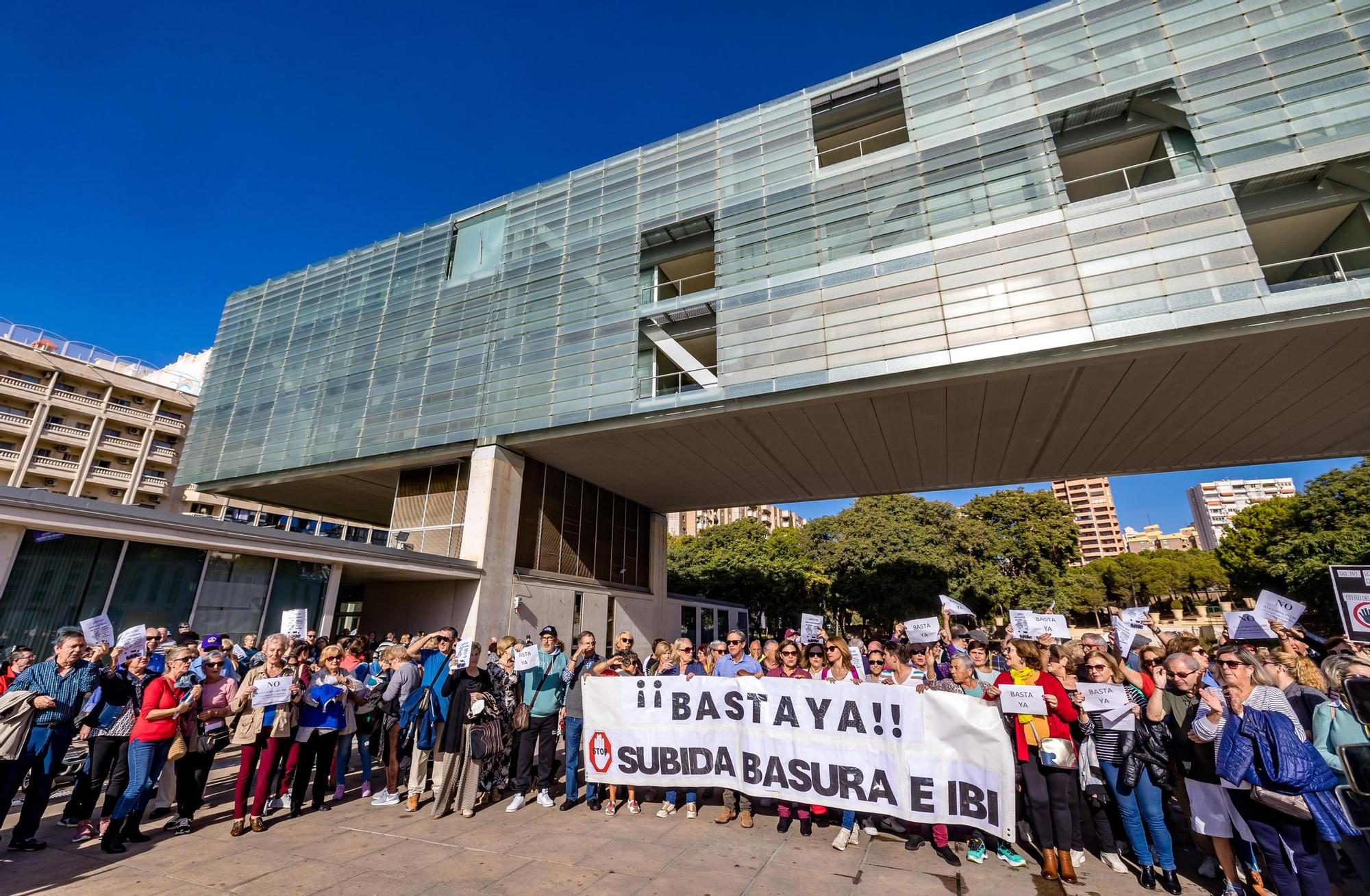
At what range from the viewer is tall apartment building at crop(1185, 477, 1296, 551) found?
574 ft

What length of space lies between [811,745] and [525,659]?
3.59 m

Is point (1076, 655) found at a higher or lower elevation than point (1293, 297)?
lower

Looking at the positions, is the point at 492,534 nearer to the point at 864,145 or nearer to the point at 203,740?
the point at 203,740

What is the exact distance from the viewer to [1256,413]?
1448 centimetres

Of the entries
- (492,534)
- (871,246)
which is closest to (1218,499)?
(871,246)

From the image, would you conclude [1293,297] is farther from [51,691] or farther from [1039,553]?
[1039,553]

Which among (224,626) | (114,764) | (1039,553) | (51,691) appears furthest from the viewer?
(1039,553)

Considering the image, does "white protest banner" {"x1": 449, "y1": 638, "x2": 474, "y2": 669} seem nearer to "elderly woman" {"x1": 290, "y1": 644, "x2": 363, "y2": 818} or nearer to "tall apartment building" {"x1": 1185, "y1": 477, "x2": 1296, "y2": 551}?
"elderly woman" {"x1": 290, "y1": 644, "x2": 363, "y2": 818}

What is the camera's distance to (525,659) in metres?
7.16

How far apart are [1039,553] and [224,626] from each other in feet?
139

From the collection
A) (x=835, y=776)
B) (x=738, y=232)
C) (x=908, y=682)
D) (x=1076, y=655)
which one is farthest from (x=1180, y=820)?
(x=738, y=232)

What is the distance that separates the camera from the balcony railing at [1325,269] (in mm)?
10930

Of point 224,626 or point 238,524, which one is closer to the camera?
point 238,524

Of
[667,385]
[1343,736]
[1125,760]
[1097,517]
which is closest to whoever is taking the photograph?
[1343,736]
